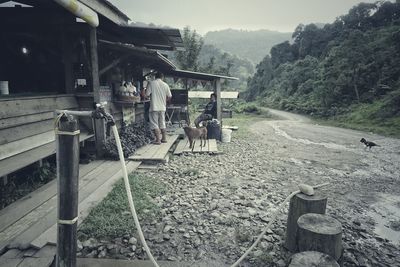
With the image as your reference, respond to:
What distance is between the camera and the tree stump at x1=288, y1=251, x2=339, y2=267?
100 inches

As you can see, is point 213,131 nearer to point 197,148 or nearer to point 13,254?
point 197,148

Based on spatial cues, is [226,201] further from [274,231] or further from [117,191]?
[117,191]

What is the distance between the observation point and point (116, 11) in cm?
695

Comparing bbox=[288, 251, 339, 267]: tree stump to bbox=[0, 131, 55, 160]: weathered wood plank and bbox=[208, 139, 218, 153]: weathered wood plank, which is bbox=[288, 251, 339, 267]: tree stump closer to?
bbox=[0, 131, 55, 160]: weathered wood plank

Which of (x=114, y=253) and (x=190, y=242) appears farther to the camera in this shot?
(x=190, y=242)

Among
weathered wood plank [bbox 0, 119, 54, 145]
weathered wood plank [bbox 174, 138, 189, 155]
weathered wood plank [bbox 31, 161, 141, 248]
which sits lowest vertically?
weathered wood plank [bbox 174, 138, 189, 155]

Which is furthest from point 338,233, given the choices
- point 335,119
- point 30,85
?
point 335,119

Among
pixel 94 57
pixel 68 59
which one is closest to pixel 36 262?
pixel 94 57

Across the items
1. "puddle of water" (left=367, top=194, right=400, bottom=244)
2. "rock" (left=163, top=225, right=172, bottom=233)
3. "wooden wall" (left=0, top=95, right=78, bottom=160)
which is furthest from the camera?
"puddle of water" (left=367, top=194, right=400, bottom=244)

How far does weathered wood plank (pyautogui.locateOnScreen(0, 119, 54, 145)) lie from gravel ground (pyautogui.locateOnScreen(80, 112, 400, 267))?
256 cm

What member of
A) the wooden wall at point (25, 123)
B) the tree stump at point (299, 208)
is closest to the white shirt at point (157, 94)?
the wooden wall at point (25, 123)

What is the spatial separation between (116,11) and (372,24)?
48984 mm

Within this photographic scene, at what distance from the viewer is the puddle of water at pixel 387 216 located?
4.62 m

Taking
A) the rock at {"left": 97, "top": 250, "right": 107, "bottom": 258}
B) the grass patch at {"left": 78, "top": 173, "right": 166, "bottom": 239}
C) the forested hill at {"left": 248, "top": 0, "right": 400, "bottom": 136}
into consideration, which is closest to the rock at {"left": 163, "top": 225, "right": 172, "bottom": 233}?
the grass patch at {"left": 78, "top": 173, "right": 166, "bottom": 239}
